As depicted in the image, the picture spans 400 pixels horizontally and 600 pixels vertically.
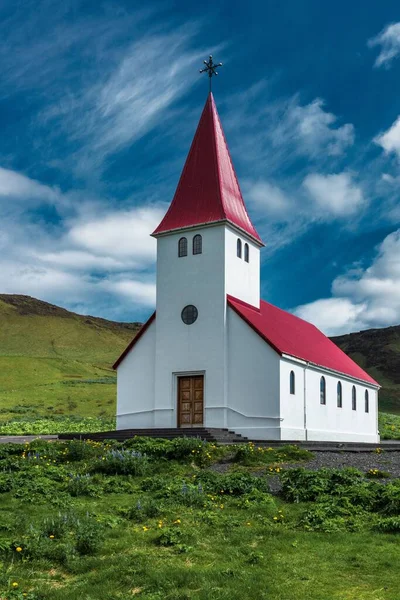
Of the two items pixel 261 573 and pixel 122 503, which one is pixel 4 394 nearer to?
pixel 122 503

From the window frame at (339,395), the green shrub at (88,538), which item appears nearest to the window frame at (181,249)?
the window frame at (339,395)

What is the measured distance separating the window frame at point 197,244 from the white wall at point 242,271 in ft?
4.32

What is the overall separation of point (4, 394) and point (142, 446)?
179 feet

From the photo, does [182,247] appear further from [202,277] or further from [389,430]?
[389,430]

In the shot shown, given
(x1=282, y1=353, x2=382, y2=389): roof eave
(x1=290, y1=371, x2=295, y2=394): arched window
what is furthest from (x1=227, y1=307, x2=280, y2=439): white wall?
(x1=290, y1=371, x2=295, y2=394): arched window

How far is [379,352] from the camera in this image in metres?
179

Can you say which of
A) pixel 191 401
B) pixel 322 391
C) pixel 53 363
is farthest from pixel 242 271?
pixel 53 363

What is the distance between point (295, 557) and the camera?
9.88 meters

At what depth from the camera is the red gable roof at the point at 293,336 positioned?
29.9 meters

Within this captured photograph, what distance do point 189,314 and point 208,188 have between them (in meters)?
6.18

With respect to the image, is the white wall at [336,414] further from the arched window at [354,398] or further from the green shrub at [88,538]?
the green shrub at [88,538]

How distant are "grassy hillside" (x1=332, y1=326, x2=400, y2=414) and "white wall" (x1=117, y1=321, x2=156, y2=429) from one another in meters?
115

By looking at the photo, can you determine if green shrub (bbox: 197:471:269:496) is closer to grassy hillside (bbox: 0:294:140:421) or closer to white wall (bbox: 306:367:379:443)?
white wall (bbox: 306:367:379:443)

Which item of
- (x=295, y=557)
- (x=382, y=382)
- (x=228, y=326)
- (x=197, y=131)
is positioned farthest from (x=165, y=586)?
(x=382, y=382)
